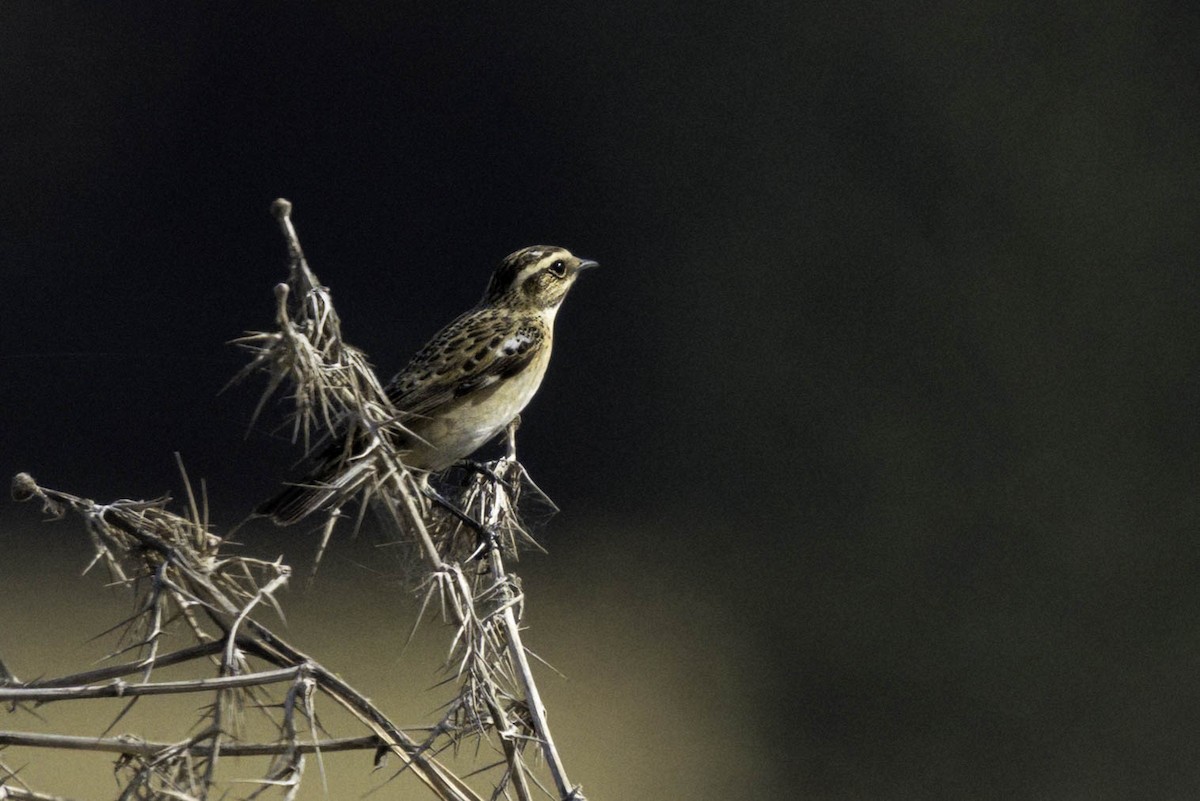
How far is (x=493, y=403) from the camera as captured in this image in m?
3.11

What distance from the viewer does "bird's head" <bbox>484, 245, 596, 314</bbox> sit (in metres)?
3.58

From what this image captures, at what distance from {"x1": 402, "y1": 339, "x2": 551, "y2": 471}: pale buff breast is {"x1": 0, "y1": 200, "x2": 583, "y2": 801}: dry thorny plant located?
130cm

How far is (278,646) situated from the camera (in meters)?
1.24

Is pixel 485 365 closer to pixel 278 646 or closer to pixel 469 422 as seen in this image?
pixel 469 422

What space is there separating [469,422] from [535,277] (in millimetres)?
749

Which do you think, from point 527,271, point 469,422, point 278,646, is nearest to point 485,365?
point 469,422

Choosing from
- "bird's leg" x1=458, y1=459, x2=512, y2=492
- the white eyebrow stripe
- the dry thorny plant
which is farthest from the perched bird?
the dry thorny plant

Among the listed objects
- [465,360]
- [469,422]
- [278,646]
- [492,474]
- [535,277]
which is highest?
A: [535,277]

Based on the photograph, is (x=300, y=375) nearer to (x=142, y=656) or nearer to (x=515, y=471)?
(x=142, y=656)

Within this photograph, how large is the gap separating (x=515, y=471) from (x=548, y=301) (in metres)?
1.51

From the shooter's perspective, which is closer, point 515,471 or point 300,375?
point 300,375

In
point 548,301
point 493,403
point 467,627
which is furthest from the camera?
point 548,301

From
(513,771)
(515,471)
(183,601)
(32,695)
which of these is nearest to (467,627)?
(513,771)

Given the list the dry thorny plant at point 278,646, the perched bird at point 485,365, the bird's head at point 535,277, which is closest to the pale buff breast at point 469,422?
the perched bird at point 485,365
